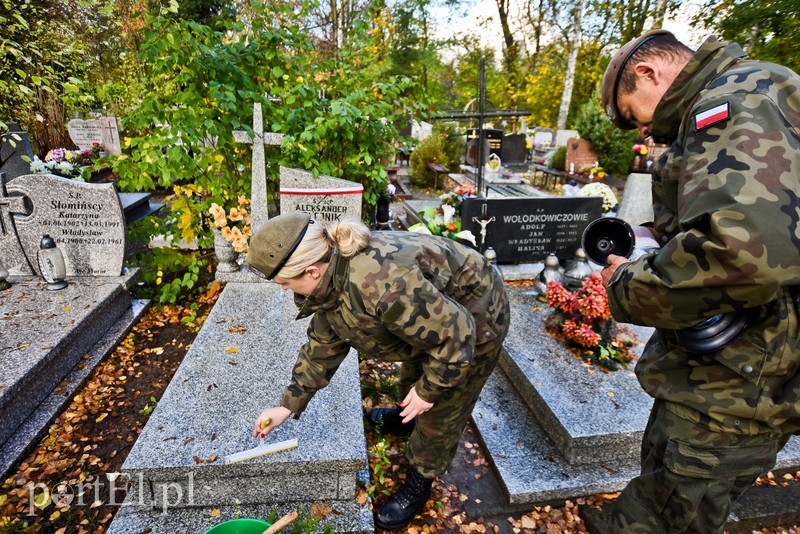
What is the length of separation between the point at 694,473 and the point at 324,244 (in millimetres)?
1490

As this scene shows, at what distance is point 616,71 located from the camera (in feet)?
4.72

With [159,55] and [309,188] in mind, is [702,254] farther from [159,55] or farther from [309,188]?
[159,55]

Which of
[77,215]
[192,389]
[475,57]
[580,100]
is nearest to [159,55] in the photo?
[77,215]

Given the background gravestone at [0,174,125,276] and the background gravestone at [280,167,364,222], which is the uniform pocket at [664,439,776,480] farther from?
the background gravestone at [0,174,125,276]

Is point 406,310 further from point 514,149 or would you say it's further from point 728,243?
point 514,149

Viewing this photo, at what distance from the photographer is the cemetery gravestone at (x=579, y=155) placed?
11469 millimetres

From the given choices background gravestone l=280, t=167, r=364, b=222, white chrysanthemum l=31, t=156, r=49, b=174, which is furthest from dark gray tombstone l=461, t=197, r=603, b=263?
white chrysanthemum l=31, t=156, r=49, b=174

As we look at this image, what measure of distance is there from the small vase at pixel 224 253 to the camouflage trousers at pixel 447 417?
8.84 ft

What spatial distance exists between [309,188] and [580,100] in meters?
17.2

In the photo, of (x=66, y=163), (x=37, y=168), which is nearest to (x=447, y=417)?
(x=37, y=168)

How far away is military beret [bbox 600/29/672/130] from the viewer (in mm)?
1409

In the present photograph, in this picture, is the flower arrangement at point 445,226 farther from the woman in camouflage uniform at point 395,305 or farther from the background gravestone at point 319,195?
the woman in camouflage uniform at point 395,305

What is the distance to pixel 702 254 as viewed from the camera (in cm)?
114

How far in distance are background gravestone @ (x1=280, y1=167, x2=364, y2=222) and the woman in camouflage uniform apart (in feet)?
7.87
